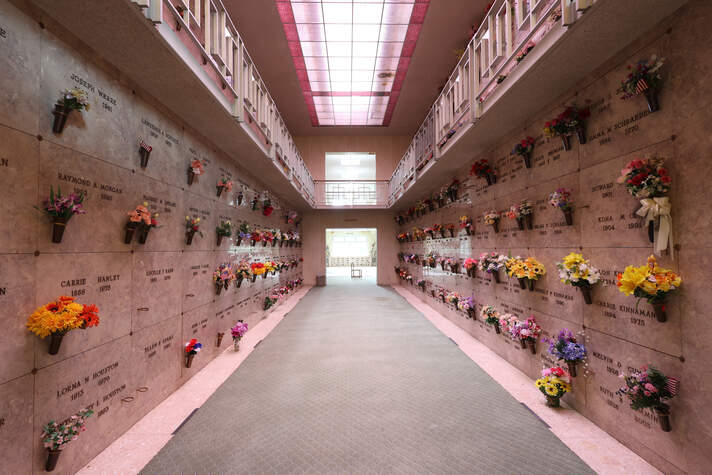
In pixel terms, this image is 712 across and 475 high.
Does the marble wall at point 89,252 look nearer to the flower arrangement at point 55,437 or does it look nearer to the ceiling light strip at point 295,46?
the flower arrangement at point 55,437

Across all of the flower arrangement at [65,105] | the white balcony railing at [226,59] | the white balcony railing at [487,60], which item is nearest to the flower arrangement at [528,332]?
the white balcony railing at [487,60]

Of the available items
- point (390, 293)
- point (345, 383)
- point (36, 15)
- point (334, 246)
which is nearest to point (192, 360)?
point (345, 383)

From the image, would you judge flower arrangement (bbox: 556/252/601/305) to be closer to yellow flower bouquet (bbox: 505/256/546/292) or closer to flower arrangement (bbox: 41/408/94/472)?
yellow flower bouquet (bbox: 505/256/546/292)

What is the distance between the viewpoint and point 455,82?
5395mm

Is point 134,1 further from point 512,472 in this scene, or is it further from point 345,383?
point 512,472

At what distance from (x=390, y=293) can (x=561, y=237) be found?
946cm

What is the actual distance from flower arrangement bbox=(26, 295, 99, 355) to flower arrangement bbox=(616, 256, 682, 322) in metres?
4.18

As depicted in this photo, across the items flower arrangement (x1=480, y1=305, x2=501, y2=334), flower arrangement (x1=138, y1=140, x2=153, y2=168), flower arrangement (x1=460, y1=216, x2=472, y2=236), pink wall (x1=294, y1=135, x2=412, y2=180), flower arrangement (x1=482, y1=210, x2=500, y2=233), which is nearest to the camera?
flower arrangement (x1=138, y1=140, x2=153, y2=168)

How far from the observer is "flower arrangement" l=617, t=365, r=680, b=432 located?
2.19 m

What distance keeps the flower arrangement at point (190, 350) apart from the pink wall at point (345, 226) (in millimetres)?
11574

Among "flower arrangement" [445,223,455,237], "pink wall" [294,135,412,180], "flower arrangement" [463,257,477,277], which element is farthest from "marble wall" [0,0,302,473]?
"pink wall" [294,135,412,180]

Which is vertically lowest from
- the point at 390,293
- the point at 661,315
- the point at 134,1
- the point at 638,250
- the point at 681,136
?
the point at 390,293

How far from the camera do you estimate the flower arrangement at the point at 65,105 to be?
225 centimetres

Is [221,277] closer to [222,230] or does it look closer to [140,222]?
[222,230]
